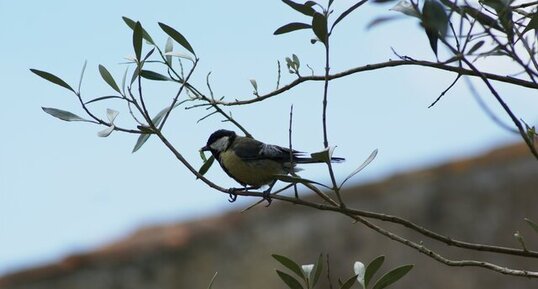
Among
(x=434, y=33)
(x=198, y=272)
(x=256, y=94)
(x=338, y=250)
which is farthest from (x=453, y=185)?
(x=434, y=33)

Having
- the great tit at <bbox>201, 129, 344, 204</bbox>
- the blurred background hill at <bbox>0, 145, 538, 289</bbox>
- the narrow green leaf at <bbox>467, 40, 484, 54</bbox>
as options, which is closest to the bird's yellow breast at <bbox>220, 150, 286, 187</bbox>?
the great tit at <bbox>201, 129, 344, 204</bbox>

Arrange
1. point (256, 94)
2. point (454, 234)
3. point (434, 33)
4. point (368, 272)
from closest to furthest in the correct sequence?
point (434, 33)
point (368, 272)
point (256, 94)
point (454, 234)

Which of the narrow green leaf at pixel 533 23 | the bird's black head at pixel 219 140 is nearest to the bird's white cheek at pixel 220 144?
the bird's black head at pixel 219 140

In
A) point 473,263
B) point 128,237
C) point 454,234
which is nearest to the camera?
point 473,263

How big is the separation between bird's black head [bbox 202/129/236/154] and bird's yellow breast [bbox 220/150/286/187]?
5.0 inches

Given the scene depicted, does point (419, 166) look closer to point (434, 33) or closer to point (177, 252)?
point (177, 252)

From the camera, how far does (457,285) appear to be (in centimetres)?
729

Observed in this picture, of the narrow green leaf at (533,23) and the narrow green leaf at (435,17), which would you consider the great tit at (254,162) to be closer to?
the narrow green leaf at (533,23)

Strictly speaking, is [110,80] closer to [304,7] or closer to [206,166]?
[206,166]

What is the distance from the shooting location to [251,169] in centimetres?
393

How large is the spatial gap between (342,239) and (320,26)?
563 cm

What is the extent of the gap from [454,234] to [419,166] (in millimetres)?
601

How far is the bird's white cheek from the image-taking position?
163 inches

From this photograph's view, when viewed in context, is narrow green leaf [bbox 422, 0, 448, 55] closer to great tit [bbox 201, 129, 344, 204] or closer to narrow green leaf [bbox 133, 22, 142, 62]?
narrow green leaf [bbox 133, 22, 142, 62]
